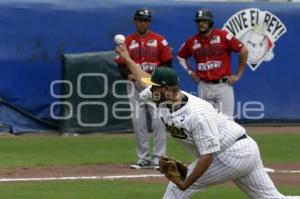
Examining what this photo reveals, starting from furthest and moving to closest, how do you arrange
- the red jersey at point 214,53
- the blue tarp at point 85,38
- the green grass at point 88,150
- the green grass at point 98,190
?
the blue tarp at point 85,38
the green grass at point 88,150
the red jersey at point 214,53
the green grass at point 98,190

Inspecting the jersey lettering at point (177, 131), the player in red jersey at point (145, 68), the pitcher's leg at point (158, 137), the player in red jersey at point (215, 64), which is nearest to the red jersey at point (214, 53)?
the player in red jersey at point (215, 64)

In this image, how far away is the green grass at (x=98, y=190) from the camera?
888cm

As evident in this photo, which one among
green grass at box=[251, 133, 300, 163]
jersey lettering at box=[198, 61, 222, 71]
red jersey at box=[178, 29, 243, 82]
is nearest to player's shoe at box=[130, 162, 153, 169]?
red jersey at box=[178, 29, 243, 82]

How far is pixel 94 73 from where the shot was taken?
583 inches

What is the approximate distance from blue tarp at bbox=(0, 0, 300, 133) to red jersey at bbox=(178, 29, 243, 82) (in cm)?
415

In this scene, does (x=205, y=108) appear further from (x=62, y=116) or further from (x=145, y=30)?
(x=62, y=116)

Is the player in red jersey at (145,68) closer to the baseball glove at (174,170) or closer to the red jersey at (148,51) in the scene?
the red jersey at (148,51)

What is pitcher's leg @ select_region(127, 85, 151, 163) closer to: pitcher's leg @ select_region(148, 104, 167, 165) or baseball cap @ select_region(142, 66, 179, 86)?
pitcher's leg @ select_region(148, 104, 167, 165)

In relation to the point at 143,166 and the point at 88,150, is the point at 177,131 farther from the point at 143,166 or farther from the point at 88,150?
the point at 88,150

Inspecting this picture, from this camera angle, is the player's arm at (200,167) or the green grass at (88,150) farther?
the green grass at (88,150)

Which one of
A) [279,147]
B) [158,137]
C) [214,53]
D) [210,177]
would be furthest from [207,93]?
[210,177]

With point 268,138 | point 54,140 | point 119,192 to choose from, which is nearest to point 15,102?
point 54,140

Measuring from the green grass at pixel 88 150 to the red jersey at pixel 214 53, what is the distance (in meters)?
1.30

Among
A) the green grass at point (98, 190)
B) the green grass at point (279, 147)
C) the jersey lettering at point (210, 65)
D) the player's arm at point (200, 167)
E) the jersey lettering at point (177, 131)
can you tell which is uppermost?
the jersey lettering at point (210, 65)
